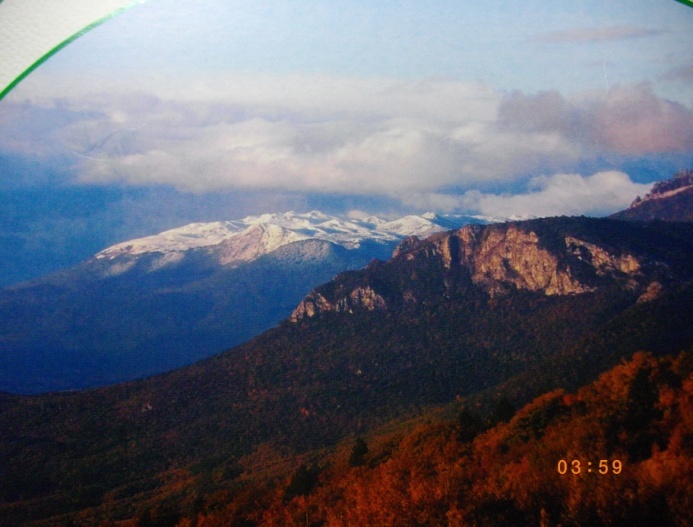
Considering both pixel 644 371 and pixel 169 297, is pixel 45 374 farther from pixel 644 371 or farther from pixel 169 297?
pixel 644 371

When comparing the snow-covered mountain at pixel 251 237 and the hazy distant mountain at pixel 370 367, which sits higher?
the snow-covered mountain at pixel 251 237

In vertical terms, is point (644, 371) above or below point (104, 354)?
above

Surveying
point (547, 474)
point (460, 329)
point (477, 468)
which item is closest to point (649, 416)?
point (547, 474)

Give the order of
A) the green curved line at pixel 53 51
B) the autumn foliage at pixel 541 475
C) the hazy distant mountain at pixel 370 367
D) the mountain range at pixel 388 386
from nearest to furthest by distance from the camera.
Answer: the green curved line at pixel 53 51, the autumn foliage at pixel 541 475, the mountain range at pixel 388 386, the hazy distant mountain at pixel 370 367

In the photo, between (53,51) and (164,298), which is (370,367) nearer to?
(53,51)

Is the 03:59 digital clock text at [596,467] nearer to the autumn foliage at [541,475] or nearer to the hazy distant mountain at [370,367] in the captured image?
the autumn foliage at [541,475]

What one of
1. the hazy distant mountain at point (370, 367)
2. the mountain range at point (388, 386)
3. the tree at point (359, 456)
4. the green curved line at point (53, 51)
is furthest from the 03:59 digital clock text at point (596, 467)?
the hazy distant mountain at point (370, 367)

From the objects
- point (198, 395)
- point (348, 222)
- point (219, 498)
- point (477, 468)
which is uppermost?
point (348, 222)

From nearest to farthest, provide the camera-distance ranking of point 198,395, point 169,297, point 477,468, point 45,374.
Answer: point 477,468 → point 198,395 → point 45,374 → point 169,297
